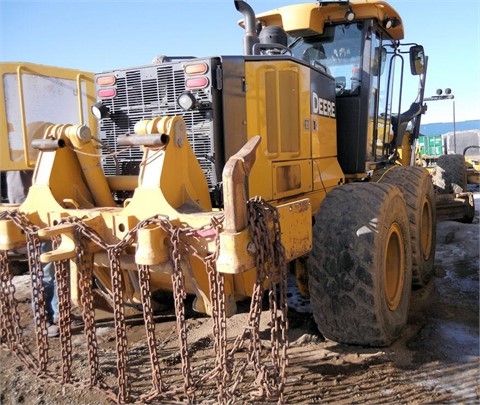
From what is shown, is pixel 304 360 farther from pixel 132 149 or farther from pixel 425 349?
pixel 132 149

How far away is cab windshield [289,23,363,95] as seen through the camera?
16.2 ft

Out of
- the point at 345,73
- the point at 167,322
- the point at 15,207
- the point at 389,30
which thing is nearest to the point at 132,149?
the point at 15,207

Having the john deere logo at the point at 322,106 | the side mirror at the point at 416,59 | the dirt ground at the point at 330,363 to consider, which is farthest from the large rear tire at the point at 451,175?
the john deere logo at the point at 322,106

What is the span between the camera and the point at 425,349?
3.71m

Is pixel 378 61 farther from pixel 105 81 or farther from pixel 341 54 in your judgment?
pixel 105 81

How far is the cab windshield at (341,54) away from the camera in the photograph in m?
4.93

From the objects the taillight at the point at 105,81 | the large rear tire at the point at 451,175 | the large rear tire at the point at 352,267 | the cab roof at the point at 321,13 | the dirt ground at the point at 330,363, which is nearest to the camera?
the dirt ground at the point at 330,363

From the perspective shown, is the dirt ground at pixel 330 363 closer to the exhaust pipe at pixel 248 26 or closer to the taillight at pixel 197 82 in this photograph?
the taillight at pixel 197 82

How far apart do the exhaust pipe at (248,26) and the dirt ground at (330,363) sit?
2.34 meters

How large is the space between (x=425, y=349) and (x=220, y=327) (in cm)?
190

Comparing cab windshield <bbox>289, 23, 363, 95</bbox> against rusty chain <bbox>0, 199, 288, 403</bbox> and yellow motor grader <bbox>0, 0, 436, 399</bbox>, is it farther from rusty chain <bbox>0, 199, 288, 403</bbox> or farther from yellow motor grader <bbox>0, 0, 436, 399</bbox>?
rusty chain <bbox>0, 199, 288, 403</bbox>

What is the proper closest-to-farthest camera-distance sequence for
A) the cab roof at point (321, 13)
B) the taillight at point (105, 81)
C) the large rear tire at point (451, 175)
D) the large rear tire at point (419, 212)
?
1. the taillight at point (105, 81)
2. the cab roof at point (321, 13)
3. the large rear tire at point (419, 212)
4. the large rear tire at point (451, 175)

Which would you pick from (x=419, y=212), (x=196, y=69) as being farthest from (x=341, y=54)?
(x=196, y=69)

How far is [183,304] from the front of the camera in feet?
8.98
